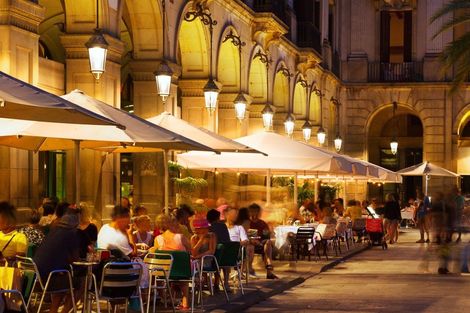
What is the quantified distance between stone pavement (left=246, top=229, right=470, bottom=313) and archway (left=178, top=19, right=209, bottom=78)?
6.20 m

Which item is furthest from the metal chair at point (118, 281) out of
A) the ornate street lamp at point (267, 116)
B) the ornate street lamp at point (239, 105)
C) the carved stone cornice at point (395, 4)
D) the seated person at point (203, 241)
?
the carved stone cornice at point (395, 4)

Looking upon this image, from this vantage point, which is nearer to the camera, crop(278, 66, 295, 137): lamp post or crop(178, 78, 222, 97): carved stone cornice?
crop(178, 78, 222, 97): carved stone cornice

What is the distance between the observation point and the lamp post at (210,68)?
80.8 feet

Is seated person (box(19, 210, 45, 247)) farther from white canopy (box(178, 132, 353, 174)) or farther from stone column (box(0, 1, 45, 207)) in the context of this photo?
white canopy (box(178, 132, 353, 174))

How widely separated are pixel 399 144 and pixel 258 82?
73.2ft

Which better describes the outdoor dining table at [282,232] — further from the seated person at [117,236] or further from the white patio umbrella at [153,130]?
the seated person at [117,236]

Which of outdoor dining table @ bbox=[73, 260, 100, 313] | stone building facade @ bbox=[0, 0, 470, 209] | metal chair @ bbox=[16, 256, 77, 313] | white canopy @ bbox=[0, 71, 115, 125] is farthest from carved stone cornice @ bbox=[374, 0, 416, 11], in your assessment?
white canopy @ bbox=[0, 71, 115, 125]

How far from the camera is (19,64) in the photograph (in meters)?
16.7

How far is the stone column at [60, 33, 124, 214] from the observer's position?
20109 mm

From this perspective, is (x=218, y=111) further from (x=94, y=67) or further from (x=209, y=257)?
(x=209, y=257)

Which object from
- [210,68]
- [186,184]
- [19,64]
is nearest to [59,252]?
[19,64]

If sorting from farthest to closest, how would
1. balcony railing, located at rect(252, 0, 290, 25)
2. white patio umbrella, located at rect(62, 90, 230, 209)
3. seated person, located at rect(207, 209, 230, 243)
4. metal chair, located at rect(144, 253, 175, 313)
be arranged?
balcony railing, located at rect(252, 0, 290, 25) < seated person, located at rect(207, 209, 230, 243) < white patio umbrella, located at rect(62, 90, 230, 209) < metal chair, located at rect(144, 253, 175, 313)

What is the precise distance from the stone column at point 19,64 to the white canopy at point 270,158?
18.4 ft

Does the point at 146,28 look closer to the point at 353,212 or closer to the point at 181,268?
the point at 181,268
